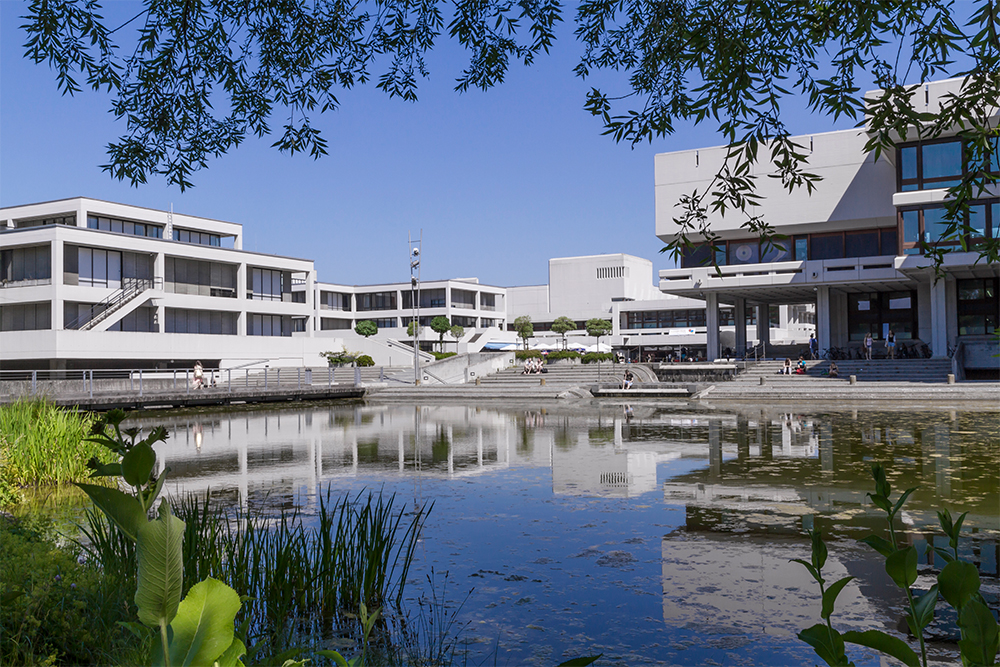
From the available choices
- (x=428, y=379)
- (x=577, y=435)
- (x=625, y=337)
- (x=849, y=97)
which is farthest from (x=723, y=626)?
(x=625, y=337)

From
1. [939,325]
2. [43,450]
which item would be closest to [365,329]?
[939,325]

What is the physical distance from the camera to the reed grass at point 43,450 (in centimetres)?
962

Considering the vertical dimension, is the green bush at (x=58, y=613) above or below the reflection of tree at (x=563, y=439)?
above

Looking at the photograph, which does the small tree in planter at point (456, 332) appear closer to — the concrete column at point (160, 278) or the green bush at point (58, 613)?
the concrete column at point (160, 278)

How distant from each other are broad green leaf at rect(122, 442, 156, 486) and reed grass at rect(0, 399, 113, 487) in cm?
965

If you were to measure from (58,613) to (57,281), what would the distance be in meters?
42.4

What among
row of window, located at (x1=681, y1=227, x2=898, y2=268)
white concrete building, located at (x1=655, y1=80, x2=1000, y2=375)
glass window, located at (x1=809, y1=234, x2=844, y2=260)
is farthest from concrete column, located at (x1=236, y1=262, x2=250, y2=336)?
glass window, located at (x1=809, y1=234, x2=844, y2=260)

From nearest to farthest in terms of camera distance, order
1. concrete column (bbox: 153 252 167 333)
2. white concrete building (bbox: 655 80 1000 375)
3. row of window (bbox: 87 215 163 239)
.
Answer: white concrete building (bbox: 655 80 1000 375) → concrete column (bbox: 153 252 167 333) → row of window (bbox: 87 215 163 239)

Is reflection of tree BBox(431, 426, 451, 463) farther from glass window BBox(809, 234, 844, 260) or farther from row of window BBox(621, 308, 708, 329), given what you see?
row of window BBox(621, 308, 708, 329)

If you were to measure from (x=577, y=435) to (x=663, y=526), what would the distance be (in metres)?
10.1

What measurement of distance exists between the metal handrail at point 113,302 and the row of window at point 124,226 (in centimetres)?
987

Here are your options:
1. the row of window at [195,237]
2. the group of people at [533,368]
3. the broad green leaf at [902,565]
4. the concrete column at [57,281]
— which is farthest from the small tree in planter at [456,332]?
the broad green leaf at [902,565]

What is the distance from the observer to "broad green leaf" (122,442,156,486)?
0.99m

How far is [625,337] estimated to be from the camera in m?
75.8
